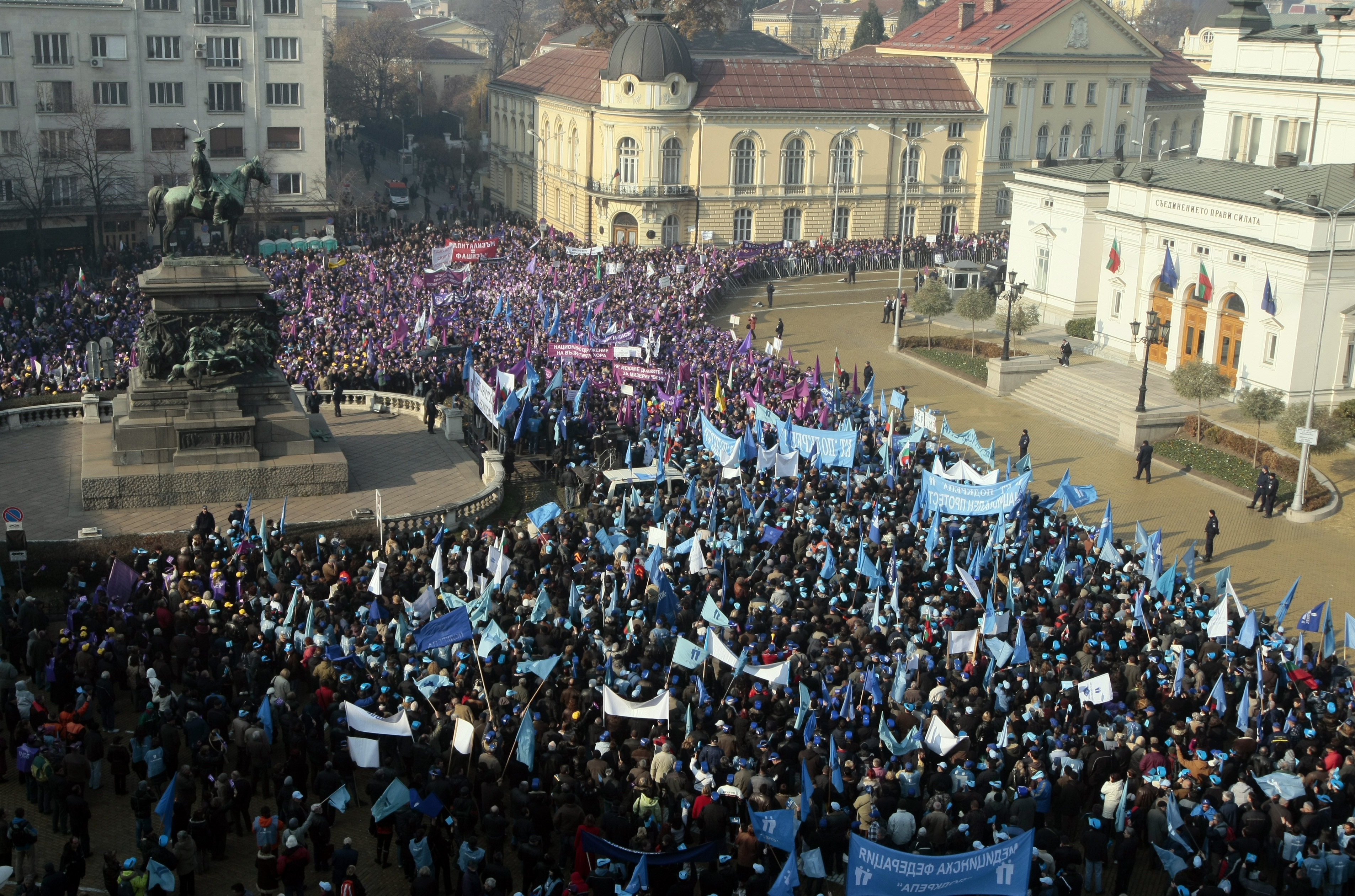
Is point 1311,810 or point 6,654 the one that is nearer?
point 1311,810

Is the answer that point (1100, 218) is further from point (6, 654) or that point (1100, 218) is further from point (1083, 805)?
point (6, 654)

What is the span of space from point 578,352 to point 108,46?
36.2m

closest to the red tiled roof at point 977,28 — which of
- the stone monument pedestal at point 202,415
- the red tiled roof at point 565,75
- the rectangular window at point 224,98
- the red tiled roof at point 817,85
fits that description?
the red tiled roof at point 817,85

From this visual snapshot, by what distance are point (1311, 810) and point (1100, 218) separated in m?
38.4

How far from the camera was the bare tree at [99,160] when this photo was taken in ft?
205

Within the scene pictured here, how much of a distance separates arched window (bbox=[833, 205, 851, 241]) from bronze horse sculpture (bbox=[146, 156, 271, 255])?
44035 millimetres

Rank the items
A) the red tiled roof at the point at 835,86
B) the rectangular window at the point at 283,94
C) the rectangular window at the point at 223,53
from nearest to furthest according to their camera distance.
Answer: the rectangular window at the point at 223,53, the rectangular window at the point at 283,94, the red tiled roof at the point at 835,86

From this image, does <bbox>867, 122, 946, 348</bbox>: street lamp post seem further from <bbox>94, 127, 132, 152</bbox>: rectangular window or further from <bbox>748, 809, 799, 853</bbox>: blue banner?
<bbox>748, 809, 799, 853</bbox>: blue banner

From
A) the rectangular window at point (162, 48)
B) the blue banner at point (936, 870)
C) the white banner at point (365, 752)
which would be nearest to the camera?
the blue banner at point (936, 870)

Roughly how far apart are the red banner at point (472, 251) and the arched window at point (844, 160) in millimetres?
24674

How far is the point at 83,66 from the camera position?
206ft

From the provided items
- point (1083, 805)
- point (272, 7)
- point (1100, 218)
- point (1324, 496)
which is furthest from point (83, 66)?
point (1083, 805)

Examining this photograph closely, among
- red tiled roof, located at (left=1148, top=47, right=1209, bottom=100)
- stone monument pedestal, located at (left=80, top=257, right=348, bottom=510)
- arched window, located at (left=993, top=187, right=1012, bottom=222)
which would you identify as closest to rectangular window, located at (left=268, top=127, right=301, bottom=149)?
arched window, located at (left=993, top=187, right=1012, bottom=222)

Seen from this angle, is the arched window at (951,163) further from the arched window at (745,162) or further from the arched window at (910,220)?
the arched window at (745,162)
